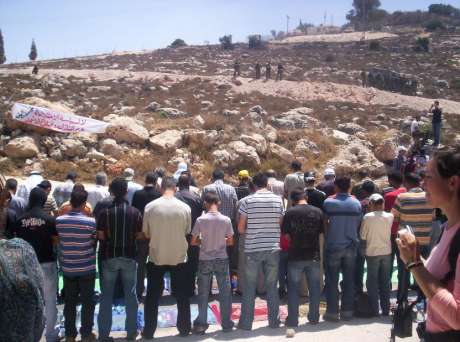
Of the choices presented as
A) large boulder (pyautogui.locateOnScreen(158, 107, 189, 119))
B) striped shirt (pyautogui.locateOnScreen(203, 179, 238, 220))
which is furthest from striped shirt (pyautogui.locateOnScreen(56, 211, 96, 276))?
large boulder (pyautogui.locateOnScreen(158, 107, 189, 119))

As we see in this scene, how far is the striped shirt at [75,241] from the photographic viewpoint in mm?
5180

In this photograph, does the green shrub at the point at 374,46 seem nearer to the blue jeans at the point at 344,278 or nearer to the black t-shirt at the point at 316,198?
the black t-shirt at the point at 316,198

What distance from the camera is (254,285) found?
5.85 meters

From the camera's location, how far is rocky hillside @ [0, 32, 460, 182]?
1495 centimetres

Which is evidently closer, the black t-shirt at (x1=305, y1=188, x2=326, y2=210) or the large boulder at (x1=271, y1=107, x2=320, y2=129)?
the black t-shirt at (x1=305, y1=188, x2=326, y2=210)

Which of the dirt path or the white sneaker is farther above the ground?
the dirt path

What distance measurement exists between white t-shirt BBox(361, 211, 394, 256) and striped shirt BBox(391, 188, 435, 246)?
7.5 inches

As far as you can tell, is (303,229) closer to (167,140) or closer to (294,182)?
(294,182)

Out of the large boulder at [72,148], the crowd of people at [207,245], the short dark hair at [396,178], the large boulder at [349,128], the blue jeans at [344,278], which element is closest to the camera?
the crowd of people at [207,245]

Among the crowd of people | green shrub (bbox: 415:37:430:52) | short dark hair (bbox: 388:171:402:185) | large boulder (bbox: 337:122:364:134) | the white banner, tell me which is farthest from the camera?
green shrub (bbox: 415:37:430:52)

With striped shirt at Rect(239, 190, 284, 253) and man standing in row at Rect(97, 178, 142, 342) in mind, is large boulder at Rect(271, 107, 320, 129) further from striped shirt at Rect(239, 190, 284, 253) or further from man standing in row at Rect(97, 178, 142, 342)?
man standing in row at Rect(97, 178, 142, 342)

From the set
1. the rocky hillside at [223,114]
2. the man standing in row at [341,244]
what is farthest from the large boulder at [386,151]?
the man standing in row at [341,244]

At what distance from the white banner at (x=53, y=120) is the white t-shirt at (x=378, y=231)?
11.3m

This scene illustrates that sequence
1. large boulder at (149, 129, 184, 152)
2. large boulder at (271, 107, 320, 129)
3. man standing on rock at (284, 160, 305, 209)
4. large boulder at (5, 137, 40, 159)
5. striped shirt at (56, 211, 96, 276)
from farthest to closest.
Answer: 1. large boulder at (271, 107, 320, 129)
2. large boulder at (149, 129, 184, 152)
3. large boulder at (5, 137, 40, 159)
4. man standing on rock at (284, 160, 305, 209)
5. striped shirt at (56, 211, 96, 276)
